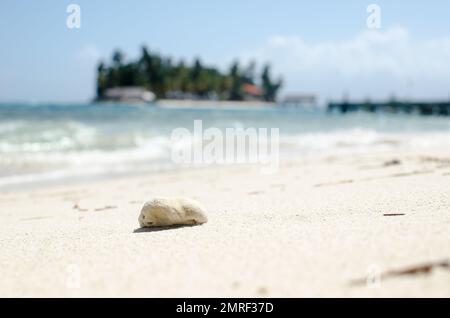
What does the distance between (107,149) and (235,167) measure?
578 centimetres

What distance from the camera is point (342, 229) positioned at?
387 cm

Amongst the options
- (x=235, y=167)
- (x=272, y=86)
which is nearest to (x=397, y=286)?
(x=235, y=167)

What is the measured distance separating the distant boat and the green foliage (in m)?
1.42

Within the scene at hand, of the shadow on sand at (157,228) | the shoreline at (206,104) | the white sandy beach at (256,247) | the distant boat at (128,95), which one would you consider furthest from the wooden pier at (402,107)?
the shadow on sand at (157,228)

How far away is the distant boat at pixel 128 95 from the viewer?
10206 centimetres

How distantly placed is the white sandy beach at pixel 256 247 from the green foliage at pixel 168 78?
348 feet

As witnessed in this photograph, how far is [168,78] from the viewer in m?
111

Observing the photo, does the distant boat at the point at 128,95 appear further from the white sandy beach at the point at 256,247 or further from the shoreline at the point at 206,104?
the white sandy beach at the point at 256,247

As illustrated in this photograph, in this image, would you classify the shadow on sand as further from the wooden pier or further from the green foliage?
the green foliage

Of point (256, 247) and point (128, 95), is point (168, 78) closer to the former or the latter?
point (128, 95)

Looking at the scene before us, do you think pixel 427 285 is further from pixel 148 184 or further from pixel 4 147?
pixel 4 147

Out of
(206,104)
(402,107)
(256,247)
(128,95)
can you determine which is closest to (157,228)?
(256,247)

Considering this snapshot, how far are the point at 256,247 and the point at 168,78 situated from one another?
4332 inches
